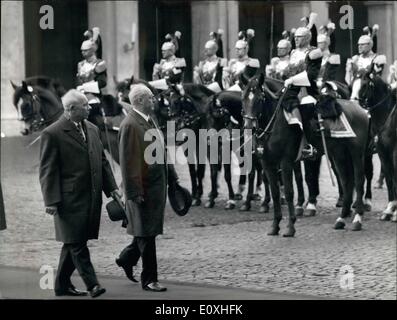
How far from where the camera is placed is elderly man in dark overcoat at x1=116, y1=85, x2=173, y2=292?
1120 cm

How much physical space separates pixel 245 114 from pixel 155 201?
22.1 feet

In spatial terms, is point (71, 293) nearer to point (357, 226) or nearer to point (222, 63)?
point (357, 226)

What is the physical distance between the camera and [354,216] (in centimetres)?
1894

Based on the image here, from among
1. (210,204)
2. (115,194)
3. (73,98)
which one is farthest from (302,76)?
(73,98)

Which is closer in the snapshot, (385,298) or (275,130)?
(385,298)

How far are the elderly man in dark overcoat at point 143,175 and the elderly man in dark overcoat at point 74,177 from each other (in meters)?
0.23

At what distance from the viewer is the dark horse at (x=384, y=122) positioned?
65.1 feet

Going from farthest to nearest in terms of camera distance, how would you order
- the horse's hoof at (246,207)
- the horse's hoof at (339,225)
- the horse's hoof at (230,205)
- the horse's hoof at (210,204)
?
1. the horse's hoof at (210,204)
2. the horse's hoof at (230,205)
3. the horse's hoof at (246,207)
4. the horse's hoof at (339,225)

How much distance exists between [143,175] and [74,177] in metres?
0.71

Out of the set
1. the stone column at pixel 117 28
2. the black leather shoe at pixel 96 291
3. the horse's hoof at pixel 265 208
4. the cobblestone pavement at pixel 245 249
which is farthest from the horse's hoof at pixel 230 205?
the stone column at pixel 117 28

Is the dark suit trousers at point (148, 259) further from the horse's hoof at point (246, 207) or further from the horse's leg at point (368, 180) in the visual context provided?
the horse's leg at point (368, 180)

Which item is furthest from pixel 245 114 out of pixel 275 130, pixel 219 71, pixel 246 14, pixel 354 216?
pixel 246 14
